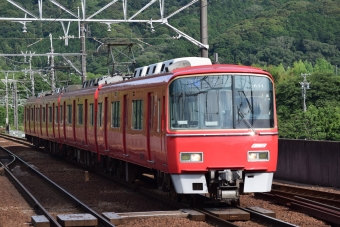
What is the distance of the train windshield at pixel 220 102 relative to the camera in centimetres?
1267

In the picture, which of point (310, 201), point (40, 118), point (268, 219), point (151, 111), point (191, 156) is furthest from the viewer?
point (40, 118)

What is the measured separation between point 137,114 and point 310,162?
470cm

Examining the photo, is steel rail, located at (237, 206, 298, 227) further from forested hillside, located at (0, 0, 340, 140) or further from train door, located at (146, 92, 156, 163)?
forested hillside, located at (0, 0, 340, 140)

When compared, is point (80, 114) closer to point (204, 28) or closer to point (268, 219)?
point (204, 28)

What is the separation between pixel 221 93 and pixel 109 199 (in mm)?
4310

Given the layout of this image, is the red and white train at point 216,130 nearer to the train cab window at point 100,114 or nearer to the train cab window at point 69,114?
the train cab window at point 100,114

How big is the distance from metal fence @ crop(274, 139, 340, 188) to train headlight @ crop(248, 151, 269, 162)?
Answer: 4.37m

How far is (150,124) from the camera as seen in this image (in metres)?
14.4

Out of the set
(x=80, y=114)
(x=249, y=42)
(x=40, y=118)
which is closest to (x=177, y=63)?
(x=80, y=114)

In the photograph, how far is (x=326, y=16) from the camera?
151m

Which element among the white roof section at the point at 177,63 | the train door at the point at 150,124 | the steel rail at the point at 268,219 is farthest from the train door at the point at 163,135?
the steel rail at the point at 268,219

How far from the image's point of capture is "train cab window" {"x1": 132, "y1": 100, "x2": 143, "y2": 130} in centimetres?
1527

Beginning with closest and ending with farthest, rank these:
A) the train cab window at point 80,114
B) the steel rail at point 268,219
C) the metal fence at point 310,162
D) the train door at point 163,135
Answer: the steel rail at point 268,219, the train door at point 163,135, the metal fence at point 310,162, the train cab window at point 80,114

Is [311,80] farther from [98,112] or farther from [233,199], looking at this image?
[233,199]
